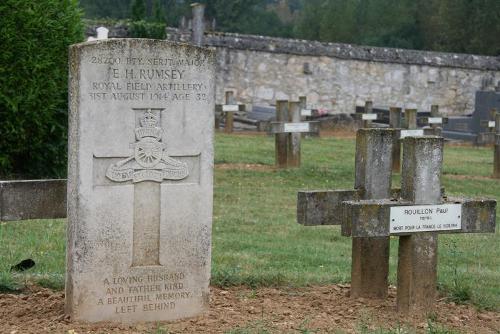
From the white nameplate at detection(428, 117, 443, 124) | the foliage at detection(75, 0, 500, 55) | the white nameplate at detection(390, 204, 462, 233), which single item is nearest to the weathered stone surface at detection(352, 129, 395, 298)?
the white nameplate at detection(390, 204, 462, 233)

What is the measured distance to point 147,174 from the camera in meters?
5.76

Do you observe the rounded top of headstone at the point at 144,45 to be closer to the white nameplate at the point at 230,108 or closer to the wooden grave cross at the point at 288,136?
the wooden grave cross at the point at 288,136

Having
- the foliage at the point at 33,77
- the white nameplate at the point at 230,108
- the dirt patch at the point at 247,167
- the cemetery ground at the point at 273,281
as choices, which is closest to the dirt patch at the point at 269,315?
the cemetery ground at the point at 273,281

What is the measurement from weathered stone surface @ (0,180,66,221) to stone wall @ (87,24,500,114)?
21.8 meters

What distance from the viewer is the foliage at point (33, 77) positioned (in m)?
11.1

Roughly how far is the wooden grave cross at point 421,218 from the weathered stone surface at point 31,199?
5.71ft

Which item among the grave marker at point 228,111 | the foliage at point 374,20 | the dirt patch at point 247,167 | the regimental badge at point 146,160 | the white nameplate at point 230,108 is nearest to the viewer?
the regimental badge at point 146,160

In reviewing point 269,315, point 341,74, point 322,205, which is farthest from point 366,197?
point 341,74

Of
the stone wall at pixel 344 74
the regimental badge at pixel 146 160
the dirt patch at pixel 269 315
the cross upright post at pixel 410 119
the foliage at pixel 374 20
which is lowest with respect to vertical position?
the dirt patch at pixel 269 315

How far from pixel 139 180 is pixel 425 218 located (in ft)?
5.71

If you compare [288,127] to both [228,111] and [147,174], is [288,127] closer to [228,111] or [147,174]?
[228,111]

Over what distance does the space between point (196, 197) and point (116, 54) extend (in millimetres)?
989

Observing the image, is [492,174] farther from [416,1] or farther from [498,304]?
[416,1]

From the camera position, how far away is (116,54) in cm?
558
